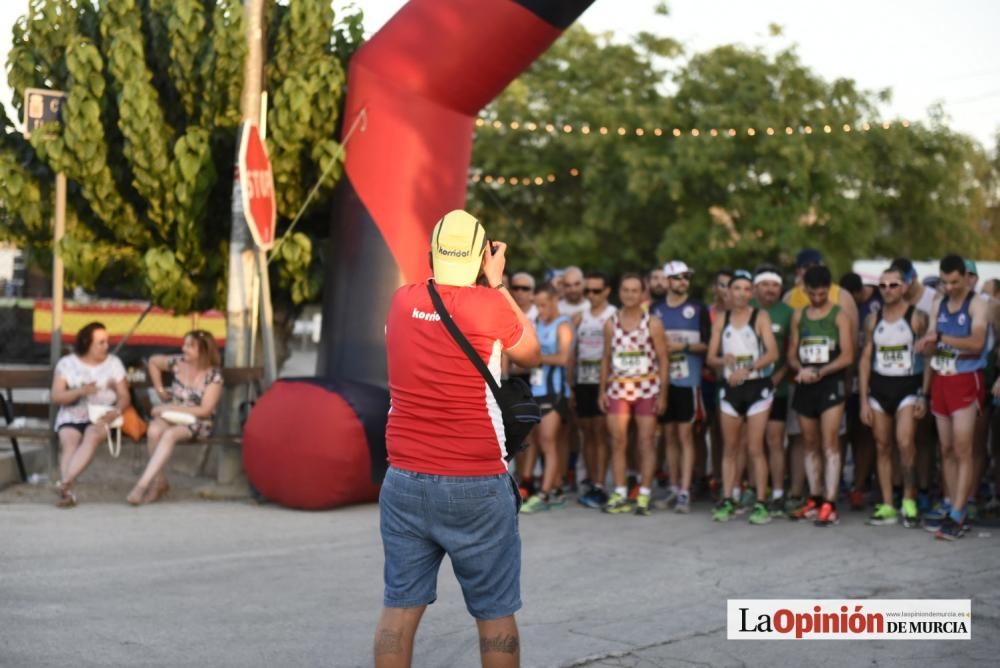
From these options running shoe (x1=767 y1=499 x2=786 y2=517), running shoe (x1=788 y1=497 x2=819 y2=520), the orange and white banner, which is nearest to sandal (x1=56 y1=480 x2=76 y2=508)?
running shoe (x1=767 y1=499 x2=786 y2=517)

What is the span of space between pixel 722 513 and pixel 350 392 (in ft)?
8.96

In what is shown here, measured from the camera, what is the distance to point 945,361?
27.7 feet

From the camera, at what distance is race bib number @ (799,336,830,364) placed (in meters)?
8.95

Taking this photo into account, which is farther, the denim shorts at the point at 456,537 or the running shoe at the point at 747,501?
the running shoe at the point at 747,501

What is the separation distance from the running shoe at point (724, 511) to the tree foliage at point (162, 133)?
357cm

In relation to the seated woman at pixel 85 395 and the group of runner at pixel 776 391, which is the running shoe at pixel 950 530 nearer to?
the group of runner at pixel 776 391

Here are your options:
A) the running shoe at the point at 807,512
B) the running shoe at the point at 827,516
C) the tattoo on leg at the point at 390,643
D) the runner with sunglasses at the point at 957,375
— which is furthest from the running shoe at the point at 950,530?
the tattoo on leg at the point at 390,643

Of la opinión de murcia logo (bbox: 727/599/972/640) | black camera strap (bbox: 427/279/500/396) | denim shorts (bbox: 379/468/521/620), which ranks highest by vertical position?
black camera strap (bbox: 427/279/500/396)

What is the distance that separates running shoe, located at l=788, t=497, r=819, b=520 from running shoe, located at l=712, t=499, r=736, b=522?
15.9 inches

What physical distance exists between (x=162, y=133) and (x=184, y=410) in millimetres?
2029

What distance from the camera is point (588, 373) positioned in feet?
32.4


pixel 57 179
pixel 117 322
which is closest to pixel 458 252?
pixel 57 179

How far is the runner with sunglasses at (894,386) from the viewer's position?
868cm

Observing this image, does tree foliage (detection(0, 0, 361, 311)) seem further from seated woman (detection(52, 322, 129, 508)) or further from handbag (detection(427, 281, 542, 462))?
handbag (detection(427, 281, 542, 462))
